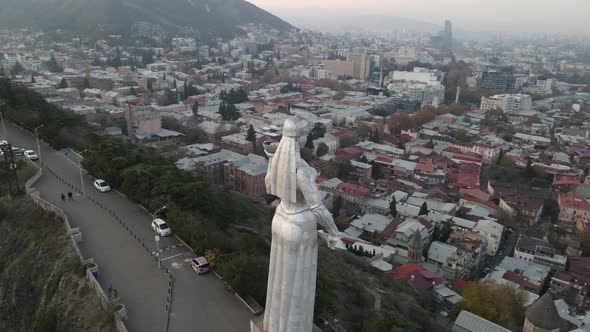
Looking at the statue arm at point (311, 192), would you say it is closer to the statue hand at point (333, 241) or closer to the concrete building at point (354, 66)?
the statue hand at point (333, 241)

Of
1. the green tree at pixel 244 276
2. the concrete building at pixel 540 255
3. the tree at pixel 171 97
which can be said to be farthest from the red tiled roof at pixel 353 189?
the tree at pixel 171 97

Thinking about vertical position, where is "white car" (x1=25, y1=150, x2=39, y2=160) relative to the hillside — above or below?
above

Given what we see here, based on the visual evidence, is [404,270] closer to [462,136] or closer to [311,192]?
[311,192]

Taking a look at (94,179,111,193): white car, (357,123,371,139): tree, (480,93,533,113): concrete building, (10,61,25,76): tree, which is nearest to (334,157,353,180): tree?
(357,123,371,139): tree

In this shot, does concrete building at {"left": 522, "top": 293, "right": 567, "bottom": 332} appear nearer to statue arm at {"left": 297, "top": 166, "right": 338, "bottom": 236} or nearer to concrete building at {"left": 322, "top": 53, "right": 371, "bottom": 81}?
statue arm at {"left": 297, "top": 166, "right": 338, "bottom": 236}

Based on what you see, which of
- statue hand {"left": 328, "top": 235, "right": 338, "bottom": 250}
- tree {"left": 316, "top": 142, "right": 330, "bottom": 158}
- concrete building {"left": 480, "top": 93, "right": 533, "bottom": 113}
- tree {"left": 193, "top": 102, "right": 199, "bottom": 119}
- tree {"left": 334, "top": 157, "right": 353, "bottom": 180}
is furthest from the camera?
concrete building {"left": 480, "top": 93, "right": 533, "bottom": 113}

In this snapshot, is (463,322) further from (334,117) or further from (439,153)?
(334,117)

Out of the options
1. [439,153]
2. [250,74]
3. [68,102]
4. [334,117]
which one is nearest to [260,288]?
[439,153]
